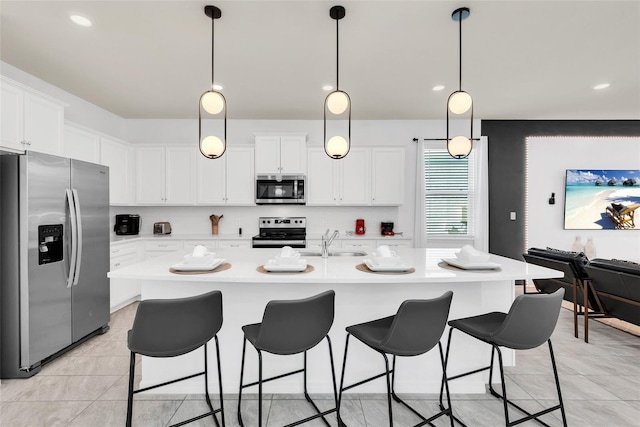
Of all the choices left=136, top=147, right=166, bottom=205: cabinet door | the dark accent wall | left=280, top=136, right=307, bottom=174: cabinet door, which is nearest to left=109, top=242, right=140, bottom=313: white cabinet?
left=136, top=147, right=166, bottom=205: cabinet door

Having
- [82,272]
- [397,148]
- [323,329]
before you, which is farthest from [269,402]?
[397,148]

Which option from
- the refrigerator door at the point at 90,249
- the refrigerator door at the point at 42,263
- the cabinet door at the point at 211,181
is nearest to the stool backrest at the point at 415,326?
the refrigerator door at the point at 42,263

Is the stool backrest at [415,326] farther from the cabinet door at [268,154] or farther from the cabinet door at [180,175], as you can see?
the cabinet door at [180,175]

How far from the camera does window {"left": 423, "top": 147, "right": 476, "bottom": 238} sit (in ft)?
16.5

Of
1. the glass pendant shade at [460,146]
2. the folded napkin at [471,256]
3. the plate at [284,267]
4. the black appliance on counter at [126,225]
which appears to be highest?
the glass pendant shade at [460,146]

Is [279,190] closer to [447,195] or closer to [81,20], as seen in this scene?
[447,195]

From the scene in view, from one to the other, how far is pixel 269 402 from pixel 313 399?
310 millimetres

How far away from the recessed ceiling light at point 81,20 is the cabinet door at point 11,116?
80 cm

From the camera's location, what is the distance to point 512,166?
16.6ft

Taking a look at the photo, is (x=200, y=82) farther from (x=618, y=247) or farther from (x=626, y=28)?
(x=618, y=247)

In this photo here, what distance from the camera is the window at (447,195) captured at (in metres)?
5.03

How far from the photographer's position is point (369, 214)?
16.8 ft

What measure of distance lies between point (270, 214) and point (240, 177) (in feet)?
2.55

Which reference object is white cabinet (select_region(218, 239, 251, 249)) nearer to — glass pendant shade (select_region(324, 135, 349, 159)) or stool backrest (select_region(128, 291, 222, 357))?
glass pendant shade (select_region(324, 135, 349, 159))
